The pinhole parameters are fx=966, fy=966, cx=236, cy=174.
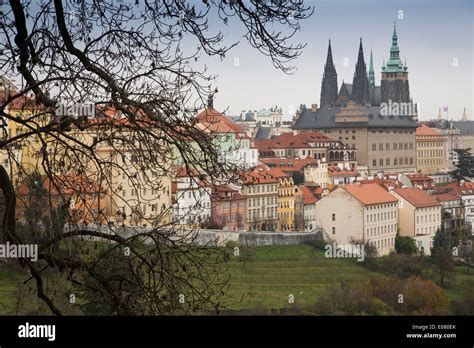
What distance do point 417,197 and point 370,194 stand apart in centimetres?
68

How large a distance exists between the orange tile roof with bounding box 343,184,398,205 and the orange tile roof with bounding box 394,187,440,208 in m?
0.14

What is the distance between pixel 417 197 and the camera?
11125 mm

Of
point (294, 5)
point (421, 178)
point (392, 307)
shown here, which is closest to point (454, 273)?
point (392, 307)

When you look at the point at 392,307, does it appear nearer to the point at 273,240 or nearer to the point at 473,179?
the point at 273,240

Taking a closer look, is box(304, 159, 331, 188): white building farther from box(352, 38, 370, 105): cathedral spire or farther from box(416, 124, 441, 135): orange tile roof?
box(352, 38, 370, 105): cathedral spire

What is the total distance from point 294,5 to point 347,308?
5038 millimetres

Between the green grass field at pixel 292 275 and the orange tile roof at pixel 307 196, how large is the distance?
5.97ft

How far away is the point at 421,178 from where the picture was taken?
12.4 metres

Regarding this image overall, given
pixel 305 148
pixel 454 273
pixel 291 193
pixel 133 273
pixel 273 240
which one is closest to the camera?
pixel 133 273

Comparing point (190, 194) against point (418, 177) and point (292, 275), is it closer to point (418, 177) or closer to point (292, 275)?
point (292, 275)

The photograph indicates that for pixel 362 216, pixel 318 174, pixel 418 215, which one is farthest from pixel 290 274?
pixel 318 174

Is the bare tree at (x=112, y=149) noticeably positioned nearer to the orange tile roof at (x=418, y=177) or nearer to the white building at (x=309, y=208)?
the white building at (x=309, y=208)

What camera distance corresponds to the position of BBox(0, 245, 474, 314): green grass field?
7152mm

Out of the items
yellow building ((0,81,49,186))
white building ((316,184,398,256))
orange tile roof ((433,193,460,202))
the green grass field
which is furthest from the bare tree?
orange tile roof ((433,193,460,202))
